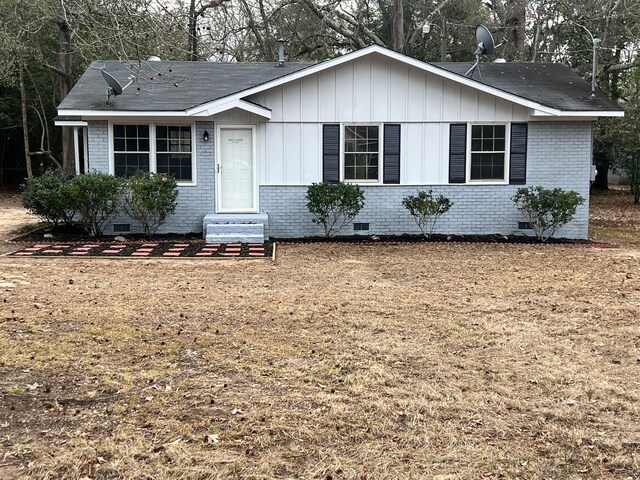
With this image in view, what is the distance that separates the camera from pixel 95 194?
12.3 m

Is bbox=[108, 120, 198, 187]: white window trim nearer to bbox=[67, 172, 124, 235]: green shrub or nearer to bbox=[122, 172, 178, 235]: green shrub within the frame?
bbox=[122, 172, 178, 235]: green shrub

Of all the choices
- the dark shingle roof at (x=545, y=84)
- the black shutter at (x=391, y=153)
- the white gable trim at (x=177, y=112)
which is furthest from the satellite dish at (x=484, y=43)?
the white gable trim at (x=177, y=112)

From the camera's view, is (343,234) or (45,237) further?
(343,234)

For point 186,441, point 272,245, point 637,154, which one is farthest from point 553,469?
point 637,154

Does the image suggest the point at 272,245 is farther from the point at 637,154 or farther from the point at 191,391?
the point at 637,154

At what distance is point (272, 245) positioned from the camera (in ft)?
41.0

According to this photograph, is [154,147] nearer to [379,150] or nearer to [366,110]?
[366,110]

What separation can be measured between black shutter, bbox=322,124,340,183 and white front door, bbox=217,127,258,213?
147 cm

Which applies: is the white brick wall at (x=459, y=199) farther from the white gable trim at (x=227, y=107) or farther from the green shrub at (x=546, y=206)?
the white gable trim at (x=227, y=107)

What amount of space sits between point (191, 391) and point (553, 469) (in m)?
2.40

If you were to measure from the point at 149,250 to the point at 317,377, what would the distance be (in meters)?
7.35

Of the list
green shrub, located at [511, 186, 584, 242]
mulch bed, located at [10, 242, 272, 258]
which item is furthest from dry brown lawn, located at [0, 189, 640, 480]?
green shrub, located at [511, 186, 584, 242]

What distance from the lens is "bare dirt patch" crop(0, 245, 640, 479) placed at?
3.56m

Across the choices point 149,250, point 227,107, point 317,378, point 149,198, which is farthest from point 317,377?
point 227,107
